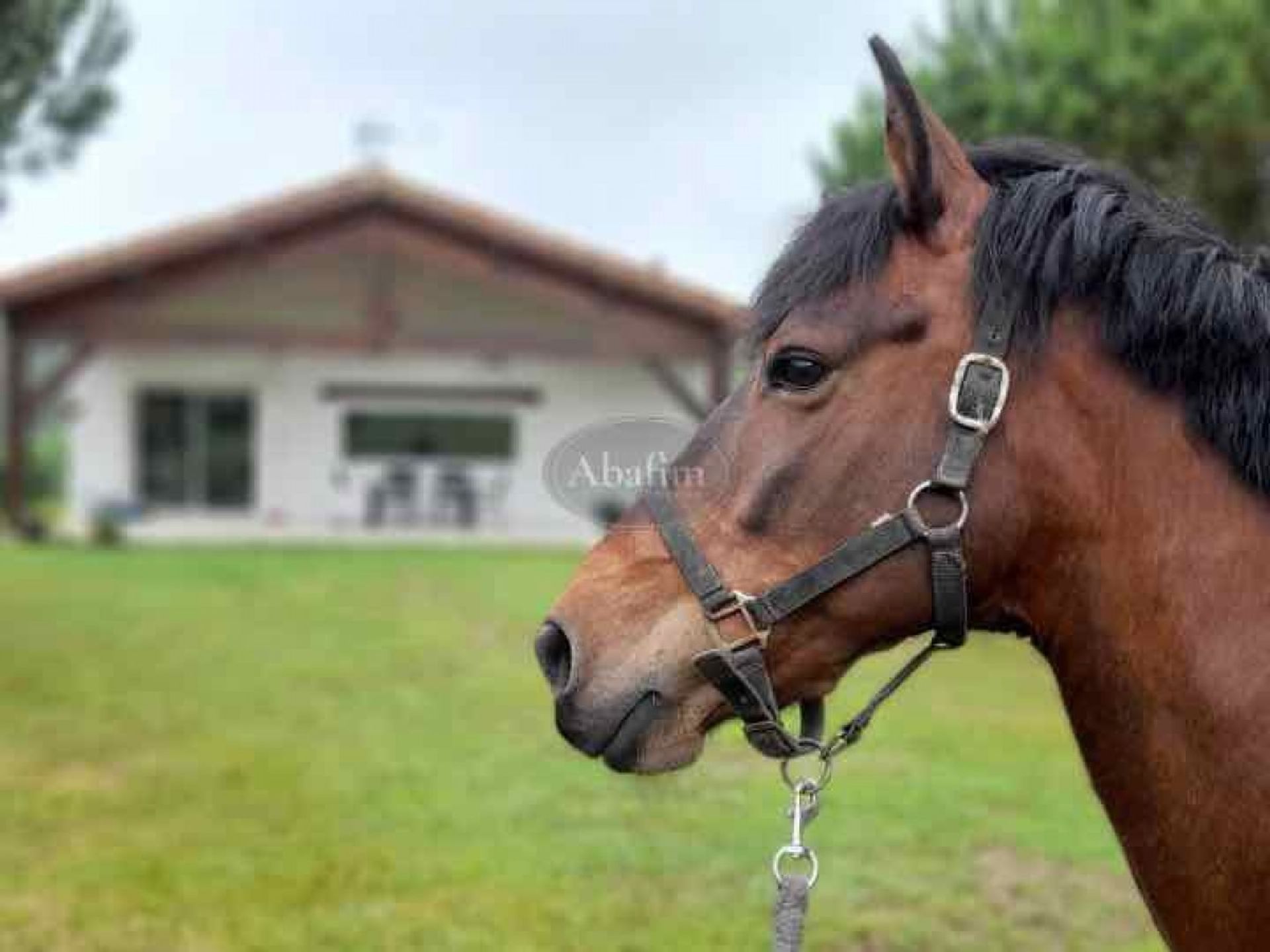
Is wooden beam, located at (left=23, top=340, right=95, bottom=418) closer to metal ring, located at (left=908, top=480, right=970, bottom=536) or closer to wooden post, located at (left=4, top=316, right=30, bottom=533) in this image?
wooden post, located at (left=4, top=316, right=30, bottom=533)

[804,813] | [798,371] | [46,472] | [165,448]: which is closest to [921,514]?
[798,371]

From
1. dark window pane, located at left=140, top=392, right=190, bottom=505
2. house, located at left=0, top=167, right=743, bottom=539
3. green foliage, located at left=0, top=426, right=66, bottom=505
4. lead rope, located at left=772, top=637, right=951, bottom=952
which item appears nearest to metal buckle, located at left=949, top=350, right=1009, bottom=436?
lead rope, located at left=772, top=637, right=951, bottom=952

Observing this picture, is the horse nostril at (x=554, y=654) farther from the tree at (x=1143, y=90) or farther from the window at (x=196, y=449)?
the window at (x=196, y=449)

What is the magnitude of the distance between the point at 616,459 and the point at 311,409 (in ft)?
67.3

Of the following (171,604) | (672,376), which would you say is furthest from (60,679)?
(672,376)

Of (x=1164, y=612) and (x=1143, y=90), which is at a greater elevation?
(x=1143, y=90)

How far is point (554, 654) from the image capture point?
1.72m

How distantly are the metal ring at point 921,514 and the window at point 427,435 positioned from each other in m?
20.3

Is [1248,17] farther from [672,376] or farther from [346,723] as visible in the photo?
[672,376]

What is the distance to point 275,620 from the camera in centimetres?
1102

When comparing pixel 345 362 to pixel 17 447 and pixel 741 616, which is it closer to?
pixel 17 447

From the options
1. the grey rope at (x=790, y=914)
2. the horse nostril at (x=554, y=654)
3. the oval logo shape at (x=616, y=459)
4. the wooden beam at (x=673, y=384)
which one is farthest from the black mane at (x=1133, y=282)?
the wooden beam at (x=673, y=384)

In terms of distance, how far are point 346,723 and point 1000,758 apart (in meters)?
3.87

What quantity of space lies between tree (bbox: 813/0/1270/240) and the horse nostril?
913 cm
